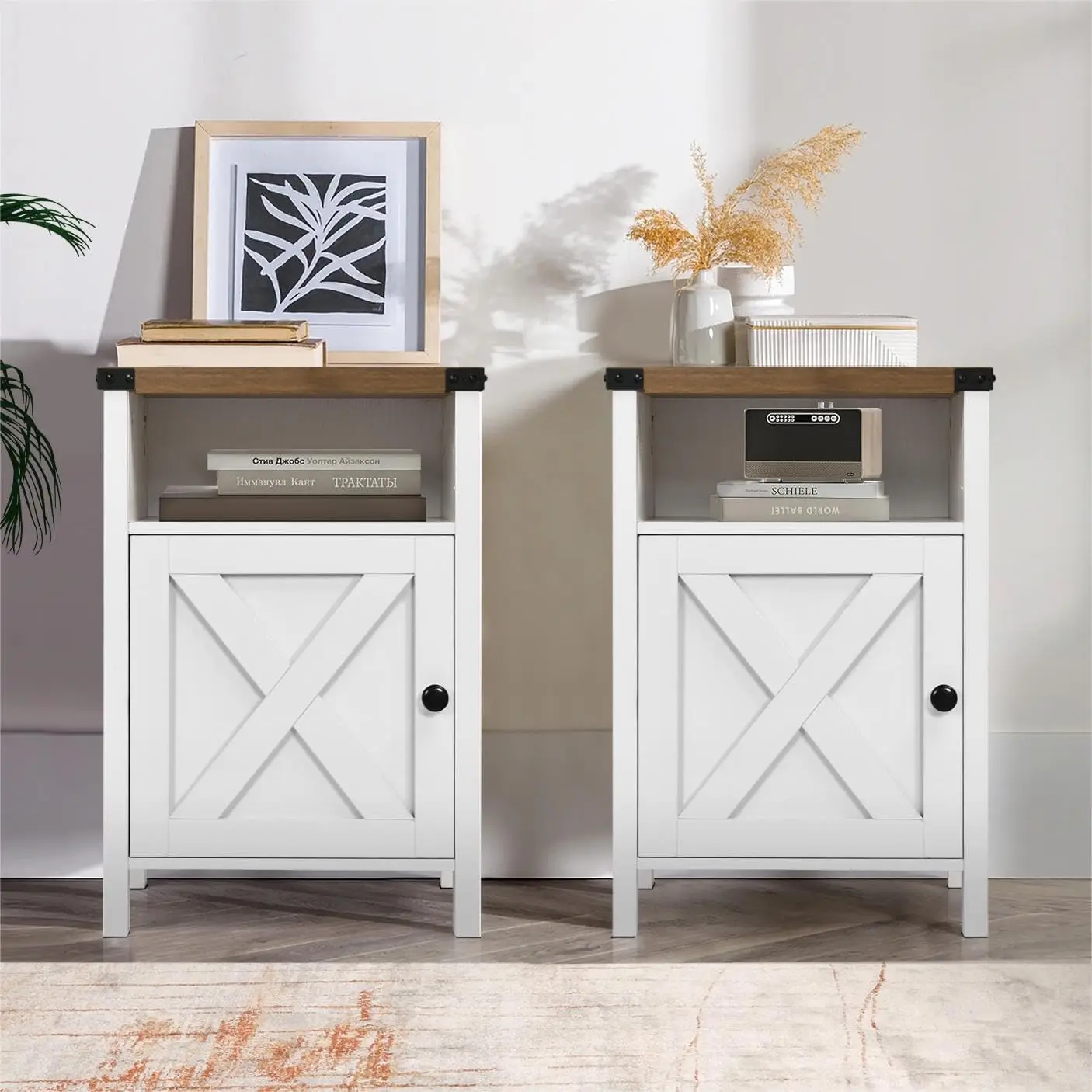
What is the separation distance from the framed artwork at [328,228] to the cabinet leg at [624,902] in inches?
38.3

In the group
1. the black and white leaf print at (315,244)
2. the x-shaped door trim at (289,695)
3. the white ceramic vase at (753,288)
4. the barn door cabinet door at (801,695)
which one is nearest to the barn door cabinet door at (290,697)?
the x-shaped door trim at (289,695)

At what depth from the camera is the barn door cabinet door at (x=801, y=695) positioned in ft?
6.02

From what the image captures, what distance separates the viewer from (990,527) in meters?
2.28

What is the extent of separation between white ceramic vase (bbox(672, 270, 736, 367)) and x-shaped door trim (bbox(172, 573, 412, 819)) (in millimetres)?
619

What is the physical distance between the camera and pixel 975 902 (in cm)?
190

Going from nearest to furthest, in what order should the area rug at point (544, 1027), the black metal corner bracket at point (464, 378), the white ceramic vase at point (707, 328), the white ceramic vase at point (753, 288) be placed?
the area rug at point (544, 1027) < the black metal corner bracket at point (464, 378) < the white ceramic vase at point (707, 328) < the white ceramic vase at point (753, 288)

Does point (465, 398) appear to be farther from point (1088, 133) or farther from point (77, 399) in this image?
point (1088, 133)

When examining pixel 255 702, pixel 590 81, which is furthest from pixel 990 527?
pixel 255 702

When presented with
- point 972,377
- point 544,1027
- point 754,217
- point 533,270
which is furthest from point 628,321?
point 544,1027

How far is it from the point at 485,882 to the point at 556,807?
190 mm

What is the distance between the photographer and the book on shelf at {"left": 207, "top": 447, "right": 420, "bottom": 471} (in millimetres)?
1867

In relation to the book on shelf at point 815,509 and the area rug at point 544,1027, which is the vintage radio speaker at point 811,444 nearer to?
the book on shelf at point 815,509

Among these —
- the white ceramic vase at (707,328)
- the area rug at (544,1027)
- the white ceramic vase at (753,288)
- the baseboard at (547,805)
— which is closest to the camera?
the area rug at (544,1027)

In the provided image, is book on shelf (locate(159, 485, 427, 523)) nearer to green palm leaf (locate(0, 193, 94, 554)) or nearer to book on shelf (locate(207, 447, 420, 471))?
book on shelf (locate(207, 447, 420, 471))
